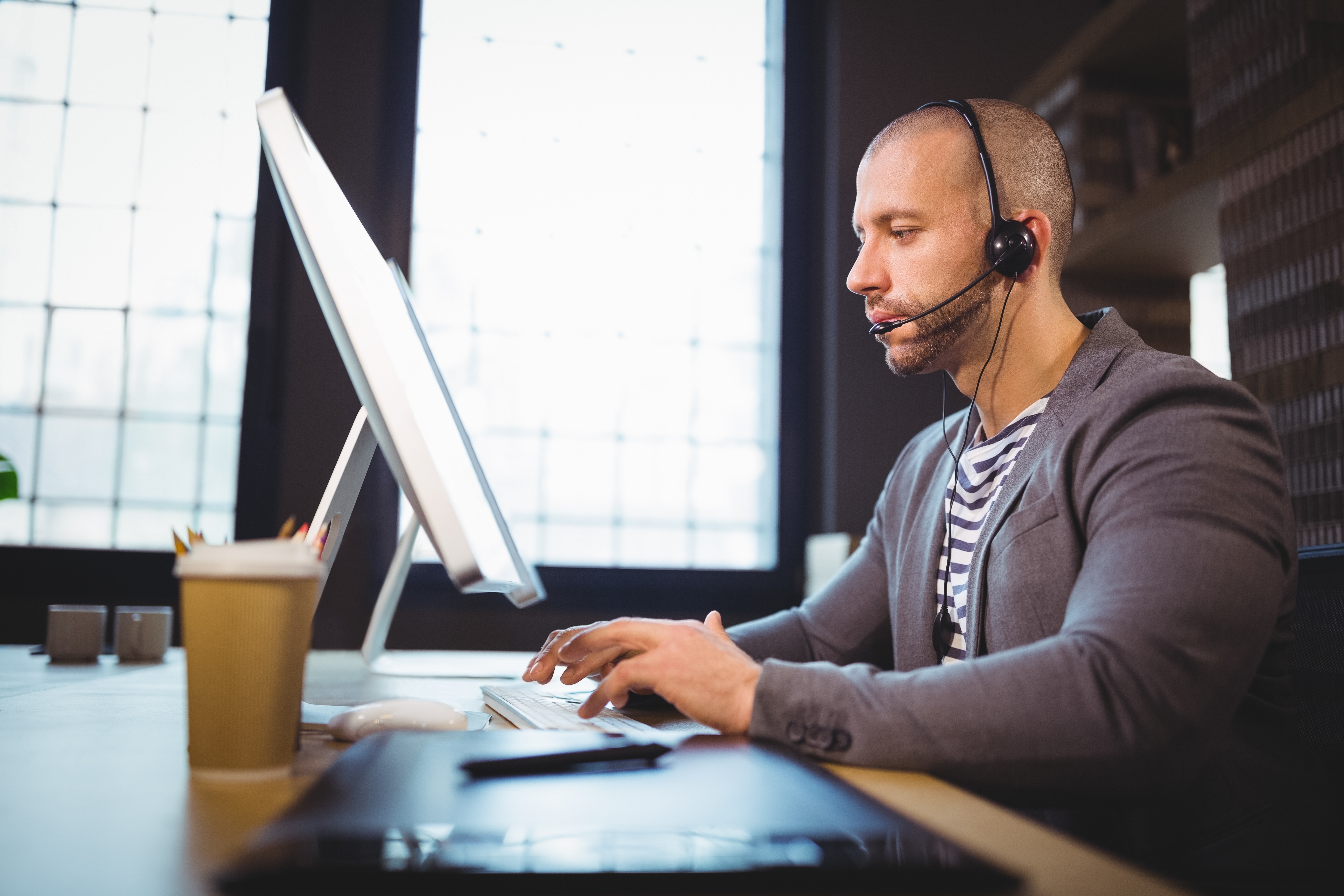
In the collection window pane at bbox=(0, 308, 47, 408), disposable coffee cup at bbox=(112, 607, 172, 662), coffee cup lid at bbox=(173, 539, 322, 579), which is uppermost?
window pane at bbox=(0, 308, 47, 408)

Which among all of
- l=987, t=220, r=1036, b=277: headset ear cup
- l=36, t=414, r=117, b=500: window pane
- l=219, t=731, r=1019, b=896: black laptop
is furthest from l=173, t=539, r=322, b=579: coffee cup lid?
l=36, t=414, r=117, b=500: window pane

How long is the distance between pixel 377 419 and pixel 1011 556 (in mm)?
676

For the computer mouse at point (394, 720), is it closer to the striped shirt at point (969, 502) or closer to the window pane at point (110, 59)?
the striped shirt at point (969, 502)

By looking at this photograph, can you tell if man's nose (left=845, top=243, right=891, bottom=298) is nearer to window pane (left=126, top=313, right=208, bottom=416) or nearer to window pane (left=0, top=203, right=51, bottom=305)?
window pane (left=126, top=313, right=208, bottom=416)

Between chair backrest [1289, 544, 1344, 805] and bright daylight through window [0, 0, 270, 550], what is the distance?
2.51 m

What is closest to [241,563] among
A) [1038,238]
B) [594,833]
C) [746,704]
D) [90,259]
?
[594,833]

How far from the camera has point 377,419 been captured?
2.06 ft

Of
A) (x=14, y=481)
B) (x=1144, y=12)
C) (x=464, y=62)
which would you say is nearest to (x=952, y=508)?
(x=1144, y=12)

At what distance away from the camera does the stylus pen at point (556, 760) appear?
549 millimetres

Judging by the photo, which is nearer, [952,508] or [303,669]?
[303,669]

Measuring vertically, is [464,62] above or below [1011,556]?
above

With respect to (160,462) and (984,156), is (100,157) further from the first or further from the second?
(984,156)

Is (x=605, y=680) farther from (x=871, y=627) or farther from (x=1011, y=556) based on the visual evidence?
(x=871, y=627)

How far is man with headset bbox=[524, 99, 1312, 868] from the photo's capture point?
2.11ft
